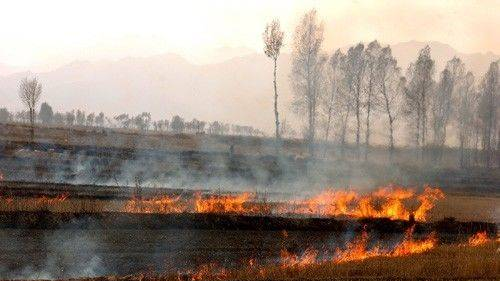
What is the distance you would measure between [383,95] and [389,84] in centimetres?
141

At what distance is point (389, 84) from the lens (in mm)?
72625

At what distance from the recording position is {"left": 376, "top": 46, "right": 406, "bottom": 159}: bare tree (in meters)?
71.5

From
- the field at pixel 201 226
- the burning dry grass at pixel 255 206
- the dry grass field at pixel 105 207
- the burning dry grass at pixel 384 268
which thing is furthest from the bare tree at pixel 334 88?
the burning dry grass at pixel 384 268

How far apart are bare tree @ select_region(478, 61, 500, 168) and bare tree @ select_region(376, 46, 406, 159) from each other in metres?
19.7

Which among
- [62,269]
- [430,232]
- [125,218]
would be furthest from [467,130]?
[62,269]

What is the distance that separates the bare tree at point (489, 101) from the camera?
87000 millimetres

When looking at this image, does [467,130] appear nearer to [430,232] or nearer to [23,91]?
[23,91]

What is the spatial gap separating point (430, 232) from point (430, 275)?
1266cm

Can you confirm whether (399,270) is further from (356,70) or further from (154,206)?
(356,70)

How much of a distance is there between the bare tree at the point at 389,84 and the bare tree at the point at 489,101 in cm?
1967

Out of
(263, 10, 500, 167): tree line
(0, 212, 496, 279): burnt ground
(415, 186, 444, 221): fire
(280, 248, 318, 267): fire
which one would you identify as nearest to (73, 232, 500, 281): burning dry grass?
(280, 248, 318, 267): fire

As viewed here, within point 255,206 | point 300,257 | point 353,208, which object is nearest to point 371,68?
point 353,208

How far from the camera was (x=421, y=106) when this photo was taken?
79625mm

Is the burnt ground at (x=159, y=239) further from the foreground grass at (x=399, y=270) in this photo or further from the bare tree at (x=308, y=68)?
the bare tree at (x=308, y=68)
